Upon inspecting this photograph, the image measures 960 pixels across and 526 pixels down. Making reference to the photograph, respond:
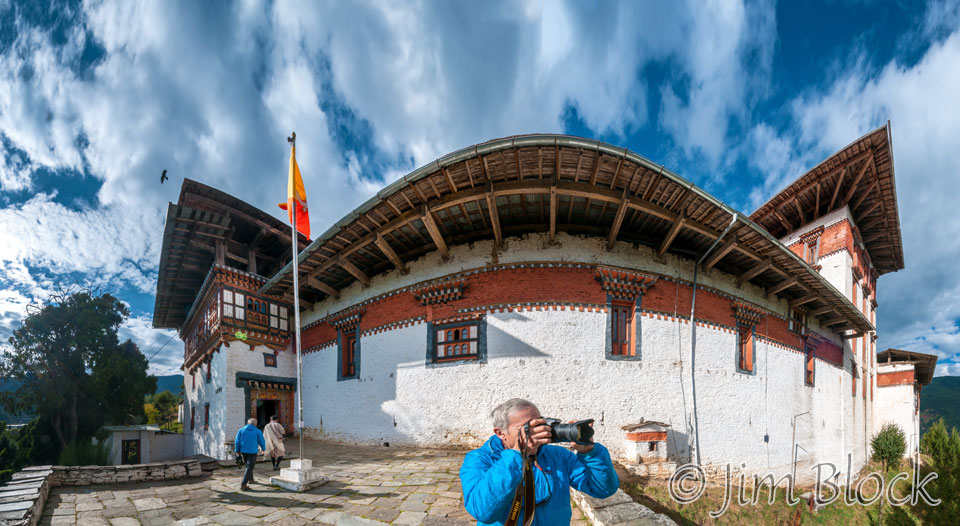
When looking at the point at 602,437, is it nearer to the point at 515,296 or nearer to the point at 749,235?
the point at 515,296

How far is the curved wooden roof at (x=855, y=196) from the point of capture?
48.4ft

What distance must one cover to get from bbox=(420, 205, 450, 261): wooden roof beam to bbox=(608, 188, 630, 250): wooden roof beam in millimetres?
4091

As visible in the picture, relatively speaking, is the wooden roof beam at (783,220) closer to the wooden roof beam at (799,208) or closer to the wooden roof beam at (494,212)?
the wooden roof beam at (799,208)

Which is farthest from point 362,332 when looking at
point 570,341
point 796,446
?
point 796,446

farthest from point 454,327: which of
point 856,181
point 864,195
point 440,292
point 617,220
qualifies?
point 864,195

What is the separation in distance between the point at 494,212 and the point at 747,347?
8.66 meters

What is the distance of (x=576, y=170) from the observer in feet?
26.2

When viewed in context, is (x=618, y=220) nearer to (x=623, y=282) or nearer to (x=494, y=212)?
(x=623, y=282)

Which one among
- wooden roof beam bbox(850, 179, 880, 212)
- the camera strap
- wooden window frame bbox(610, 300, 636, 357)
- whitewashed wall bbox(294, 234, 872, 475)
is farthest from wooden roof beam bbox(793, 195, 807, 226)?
the camera strap

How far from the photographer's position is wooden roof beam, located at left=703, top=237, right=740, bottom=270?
31.1 ft

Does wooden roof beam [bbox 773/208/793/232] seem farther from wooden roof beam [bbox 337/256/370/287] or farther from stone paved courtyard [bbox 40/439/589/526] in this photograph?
stone paved courtyard [bbox 40/439/589/526]

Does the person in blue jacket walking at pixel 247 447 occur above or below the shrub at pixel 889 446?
above

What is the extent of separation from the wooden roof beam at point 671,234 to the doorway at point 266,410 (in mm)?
13709
